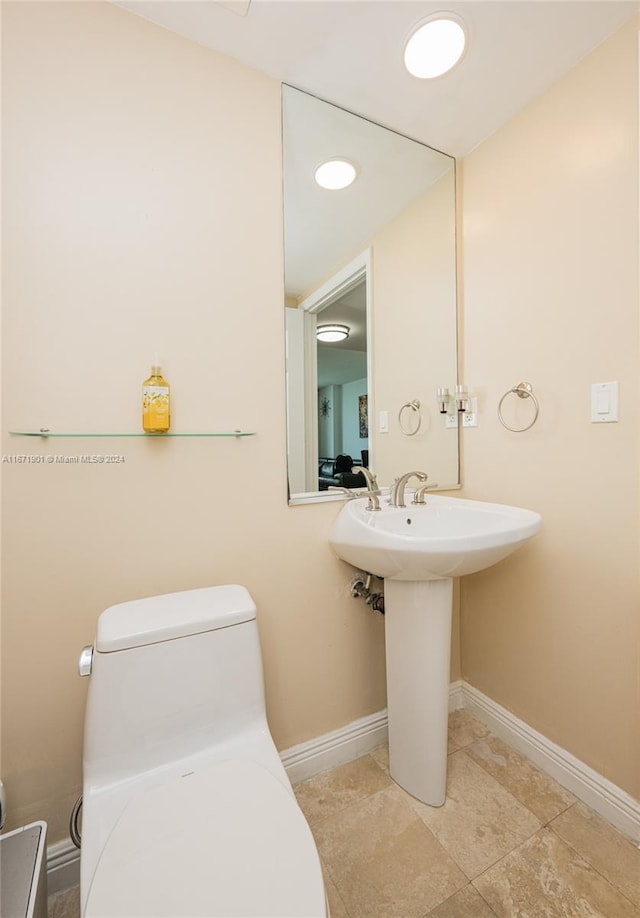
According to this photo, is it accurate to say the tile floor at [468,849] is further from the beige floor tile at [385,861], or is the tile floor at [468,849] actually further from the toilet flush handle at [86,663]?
the toilet flush handle at [86,663]

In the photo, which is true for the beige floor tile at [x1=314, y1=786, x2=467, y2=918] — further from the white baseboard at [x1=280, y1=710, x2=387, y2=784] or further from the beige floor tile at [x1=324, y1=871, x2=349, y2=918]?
the white baseboard at [x1=280, y1=710, x2=387, y2=784]

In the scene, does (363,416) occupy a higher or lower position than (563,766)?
higher

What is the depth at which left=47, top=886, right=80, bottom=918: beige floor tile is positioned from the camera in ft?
3.08

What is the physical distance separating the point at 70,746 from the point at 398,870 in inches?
36.1

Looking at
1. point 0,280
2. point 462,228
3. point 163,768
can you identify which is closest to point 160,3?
point 0,280

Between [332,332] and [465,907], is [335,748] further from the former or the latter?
[332,332]

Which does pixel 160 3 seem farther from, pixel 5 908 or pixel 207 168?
pixel 5 908

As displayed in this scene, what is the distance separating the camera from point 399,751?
50.4 inches

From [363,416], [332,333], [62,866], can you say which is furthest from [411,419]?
[62,866]

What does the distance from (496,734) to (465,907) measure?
649mm

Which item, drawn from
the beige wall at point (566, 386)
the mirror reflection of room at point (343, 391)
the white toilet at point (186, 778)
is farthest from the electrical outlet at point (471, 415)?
the white toilet at point (186, 778)

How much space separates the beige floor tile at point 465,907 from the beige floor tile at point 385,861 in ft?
0.05

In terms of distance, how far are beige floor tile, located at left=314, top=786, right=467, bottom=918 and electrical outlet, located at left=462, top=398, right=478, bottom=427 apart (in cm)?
133

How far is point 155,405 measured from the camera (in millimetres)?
1040
